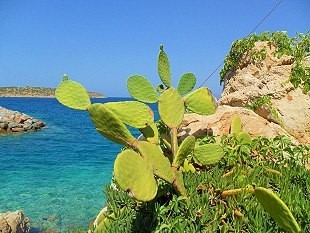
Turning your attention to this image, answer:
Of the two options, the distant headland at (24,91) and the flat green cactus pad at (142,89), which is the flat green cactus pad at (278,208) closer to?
the flat green cactus pad at (142,89)

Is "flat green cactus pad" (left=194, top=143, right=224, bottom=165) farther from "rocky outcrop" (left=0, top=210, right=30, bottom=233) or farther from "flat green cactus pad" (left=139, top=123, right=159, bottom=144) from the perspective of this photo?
"rocky outcrop" (left=0, top=210, right=30, bottom=233)

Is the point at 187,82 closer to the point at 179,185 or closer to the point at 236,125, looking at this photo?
the point at 236,125

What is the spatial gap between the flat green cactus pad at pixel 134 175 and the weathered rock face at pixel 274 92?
7.92 ft

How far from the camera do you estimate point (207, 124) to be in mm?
3520

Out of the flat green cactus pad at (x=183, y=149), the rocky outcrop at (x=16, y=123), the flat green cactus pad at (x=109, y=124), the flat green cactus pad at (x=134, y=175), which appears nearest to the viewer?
the flat green cactus pad at (x=134, y=175)

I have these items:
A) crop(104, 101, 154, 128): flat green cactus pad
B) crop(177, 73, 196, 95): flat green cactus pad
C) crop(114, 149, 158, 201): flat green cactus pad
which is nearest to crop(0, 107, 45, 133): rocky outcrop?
crop(177, 73, 196, 95): flat green cactus pad

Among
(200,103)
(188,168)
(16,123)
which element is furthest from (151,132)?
(16,123)

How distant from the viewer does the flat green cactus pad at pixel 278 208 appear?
1296 millimetres

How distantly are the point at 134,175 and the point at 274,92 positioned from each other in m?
2.64

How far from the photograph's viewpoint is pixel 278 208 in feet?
4.33

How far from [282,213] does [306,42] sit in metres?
3.32

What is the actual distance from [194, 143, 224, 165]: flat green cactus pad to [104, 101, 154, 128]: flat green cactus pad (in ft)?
1.60

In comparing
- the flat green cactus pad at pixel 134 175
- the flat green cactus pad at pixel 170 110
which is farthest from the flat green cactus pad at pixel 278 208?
the flat green cactus pad at pixel 170 110

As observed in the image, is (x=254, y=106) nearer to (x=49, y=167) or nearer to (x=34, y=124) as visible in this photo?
(x=49, y=167)
